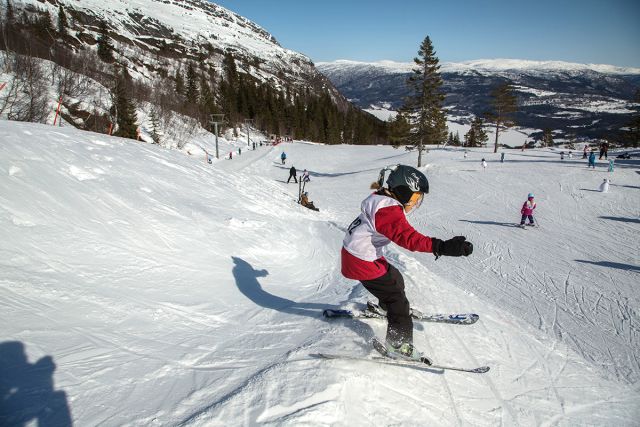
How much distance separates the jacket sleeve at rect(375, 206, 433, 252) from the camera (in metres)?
2.78

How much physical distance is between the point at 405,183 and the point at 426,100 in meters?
33.7

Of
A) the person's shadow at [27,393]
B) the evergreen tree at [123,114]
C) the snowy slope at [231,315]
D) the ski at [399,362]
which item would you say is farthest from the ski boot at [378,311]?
the evergreen tree at [123,114]

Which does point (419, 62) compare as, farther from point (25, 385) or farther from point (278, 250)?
point (25, 385)

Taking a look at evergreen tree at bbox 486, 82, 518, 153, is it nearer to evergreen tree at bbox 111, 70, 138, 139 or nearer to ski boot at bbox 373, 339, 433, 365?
evergreen tree at bbox 111, 70, 138, 139

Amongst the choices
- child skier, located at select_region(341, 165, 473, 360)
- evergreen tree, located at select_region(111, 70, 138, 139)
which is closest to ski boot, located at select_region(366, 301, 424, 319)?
child skier, located at select_region(341, 165, 473, 360)

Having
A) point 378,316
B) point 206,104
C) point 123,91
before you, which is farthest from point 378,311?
point 206,104

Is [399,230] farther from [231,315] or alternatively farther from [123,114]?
[123,114]

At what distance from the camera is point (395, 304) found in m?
3.37

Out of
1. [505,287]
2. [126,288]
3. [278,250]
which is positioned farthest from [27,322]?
[505,287]

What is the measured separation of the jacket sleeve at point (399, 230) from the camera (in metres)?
2.78

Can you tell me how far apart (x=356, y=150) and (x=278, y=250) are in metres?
46.2

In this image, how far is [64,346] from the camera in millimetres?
3008

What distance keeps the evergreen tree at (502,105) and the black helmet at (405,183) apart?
4373 centimetres

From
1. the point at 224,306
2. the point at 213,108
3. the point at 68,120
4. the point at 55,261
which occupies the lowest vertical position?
the point at 224,306
